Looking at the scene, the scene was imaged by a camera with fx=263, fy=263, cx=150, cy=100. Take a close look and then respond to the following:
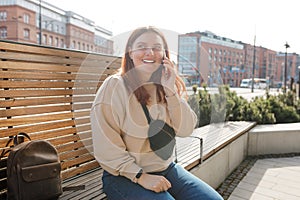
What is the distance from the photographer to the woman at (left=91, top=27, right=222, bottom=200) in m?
1.37

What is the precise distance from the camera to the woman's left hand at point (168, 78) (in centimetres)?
158

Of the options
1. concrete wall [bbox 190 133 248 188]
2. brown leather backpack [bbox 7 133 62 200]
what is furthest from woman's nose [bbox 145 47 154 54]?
concrete wall [bbox 190 133 248 188]

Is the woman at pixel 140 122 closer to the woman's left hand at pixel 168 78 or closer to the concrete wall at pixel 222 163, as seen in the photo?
the woman's left hand at pixel 168 78

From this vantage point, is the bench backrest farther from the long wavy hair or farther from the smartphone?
the smartphone

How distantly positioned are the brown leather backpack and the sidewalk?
1.94 meters

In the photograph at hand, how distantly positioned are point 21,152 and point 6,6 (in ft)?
167

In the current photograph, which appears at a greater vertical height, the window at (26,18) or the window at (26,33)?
the window at (26,18)

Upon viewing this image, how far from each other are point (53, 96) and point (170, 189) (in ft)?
A: 3.61

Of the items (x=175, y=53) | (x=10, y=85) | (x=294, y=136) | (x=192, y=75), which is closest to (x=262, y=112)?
(x=294, y=136)

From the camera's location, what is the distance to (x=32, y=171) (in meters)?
1.42

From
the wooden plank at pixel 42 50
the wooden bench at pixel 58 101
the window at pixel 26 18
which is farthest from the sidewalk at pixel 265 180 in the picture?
the window at pixel 26 18

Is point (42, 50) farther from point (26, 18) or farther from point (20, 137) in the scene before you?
point (26, 18)

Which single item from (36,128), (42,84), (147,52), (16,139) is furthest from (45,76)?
(147,52)

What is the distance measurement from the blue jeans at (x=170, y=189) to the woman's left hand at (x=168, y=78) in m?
0.48
